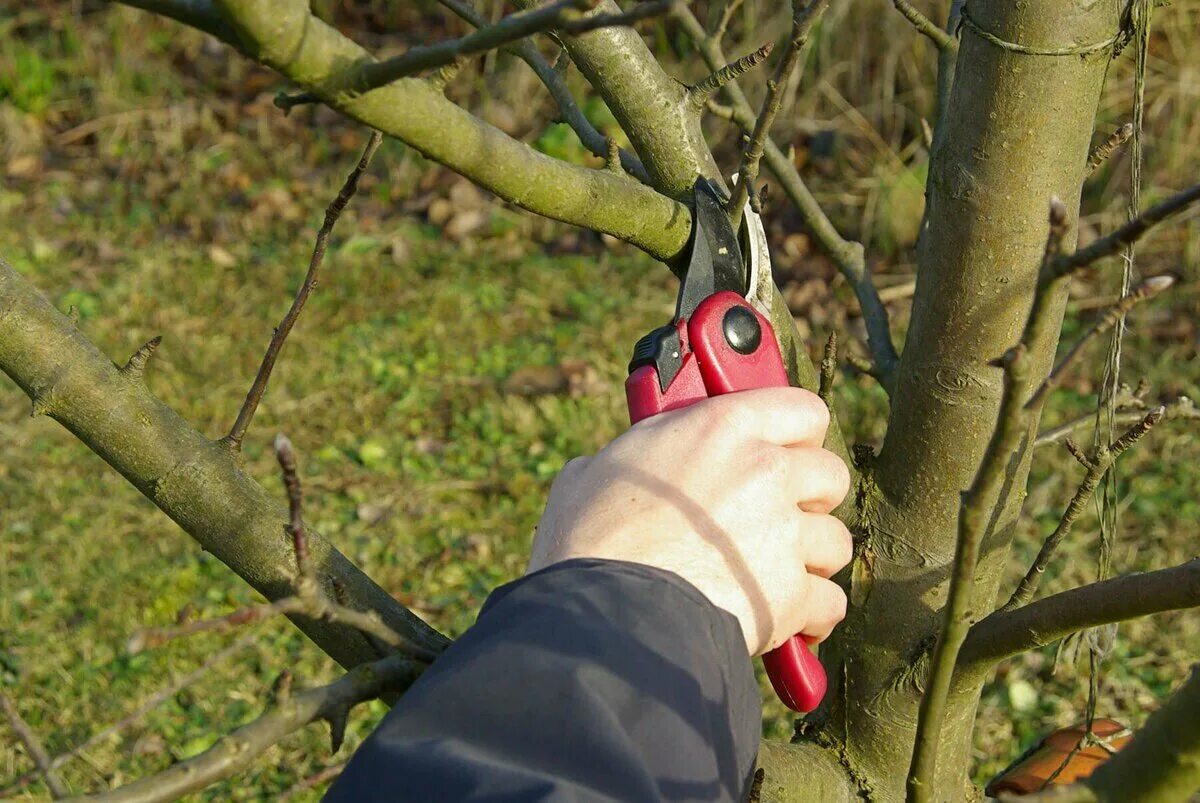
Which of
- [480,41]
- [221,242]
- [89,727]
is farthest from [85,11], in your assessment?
[480,41]

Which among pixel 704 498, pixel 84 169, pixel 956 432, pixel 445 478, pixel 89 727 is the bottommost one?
pixel 89 727

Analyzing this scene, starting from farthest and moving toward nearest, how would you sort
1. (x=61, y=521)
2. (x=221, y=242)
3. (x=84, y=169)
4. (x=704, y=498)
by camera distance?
1. (x=84, y=169)
2. (x=221, y=242)
3. (x=61, y=521)
4. (x=704, y=498)

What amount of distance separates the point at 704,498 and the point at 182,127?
5.22 metres

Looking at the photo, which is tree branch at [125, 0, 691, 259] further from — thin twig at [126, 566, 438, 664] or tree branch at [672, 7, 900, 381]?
tree branch at [672, 7, 900, 381]

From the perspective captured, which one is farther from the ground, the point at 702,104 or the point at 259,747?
the point at 702,104

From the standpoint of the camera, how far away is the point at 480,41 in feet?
→ 2.78

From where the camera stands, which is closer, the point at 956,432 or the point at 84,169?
the point at 956,432

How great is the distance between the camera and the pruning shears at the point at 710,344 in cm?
140

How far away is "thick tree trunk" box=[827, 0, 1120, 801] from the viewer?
4.24ft

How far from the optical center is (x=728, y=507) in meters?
1.25

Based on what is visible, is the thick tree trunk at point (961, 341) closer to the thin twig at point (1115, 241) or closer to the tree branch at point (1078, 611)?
the tree branch at point (1078, 611)

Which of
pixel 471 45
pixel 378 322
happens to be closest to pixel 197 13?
pixel 471 45

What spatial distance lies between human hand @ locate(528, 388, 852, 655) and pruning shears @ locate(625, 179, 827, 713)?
7 cm

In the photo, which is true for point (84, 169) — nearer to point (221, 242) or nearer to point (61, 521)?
point (221, 242)
